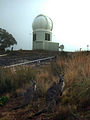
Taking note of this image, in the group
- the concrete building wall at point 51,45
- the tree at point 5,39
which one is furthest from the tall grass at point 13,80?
the tree at point 5,39

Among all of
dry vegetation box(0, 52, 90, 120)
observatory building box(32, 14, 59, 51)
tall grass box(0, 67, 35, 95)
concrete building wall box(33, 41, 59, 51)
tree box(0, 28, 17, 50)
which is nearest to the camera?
dry vegetation box(0, 52, 90, 120)

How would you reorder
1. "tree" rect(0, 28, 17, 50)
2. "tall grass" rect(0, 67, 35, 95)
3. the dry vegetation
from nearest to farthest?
the dry vegetation < "tall grass" rect(0, 67, 35, 95) < "tree" rect(0, 28, 17, 50)

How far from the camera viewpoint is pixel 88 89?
8.69ft

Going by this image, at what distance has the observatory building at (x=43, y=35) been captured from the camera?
1873 cm

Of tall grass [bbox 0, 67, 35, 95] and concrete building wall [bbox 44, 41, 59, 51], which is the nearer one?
tall grass [bbox 0, 67, 35, 95]

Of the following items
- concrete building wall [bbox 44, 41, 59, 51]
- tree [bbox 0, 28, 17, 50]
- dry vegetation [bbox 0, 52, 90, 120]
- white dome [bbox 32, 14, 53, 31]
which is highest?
white dome [bbox 32, 14, 53, 31]

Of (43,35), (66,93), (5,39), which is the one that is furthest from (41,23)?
(66,93)

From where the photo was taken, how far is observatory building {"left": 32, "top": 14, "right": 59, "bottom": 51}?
1873 cm

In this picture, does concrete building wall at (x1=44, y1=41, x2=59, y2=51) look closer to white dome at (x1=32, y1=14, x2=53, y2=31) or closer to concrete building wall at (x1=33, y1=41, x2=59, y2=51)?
concrete building wall at (x1=33, y1=41, x2=59, y2=51)

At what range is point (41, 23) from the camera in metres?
19.6

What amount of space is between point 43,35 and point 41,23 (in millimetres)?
2048

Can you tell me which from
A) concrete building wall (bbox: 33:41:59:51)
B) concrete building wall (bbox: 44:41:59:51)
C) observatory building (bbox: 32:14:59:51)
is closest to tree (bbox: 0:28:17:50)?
observatory building (bbox: 32:14:59:51)

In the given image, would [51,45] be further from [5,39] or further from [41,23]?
[5,39]

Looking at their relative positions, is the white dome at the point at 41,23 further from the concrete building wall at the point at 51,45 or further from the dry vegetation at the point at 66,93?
the dry vegetation at the point at 66,93
